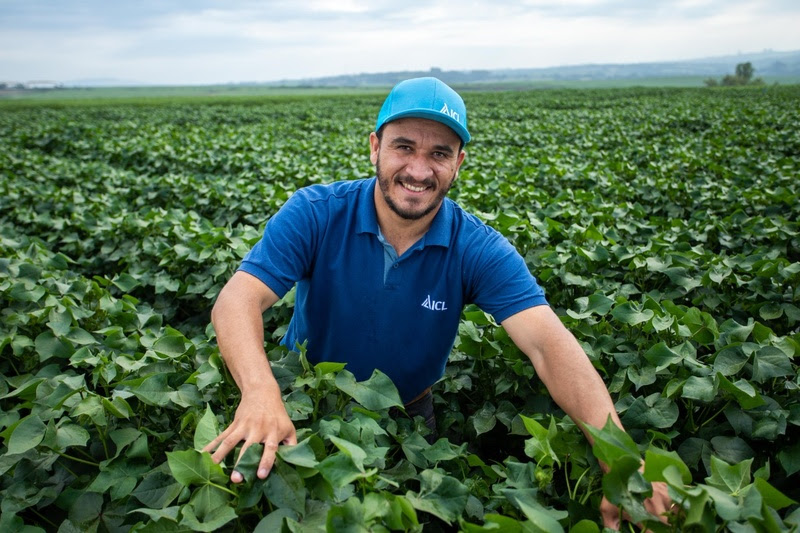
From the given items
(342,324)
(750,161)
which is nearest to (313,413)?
(342,324)

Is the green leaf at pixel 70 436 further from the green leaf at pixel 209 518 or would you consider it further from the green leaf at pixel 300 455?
the green leaf at pixel 300 455

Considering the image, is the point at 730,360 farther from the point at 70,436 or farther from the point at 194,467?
the point at 70,436

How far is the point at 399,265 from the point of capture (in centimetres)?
214

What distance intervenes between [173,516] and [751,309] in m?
2.74

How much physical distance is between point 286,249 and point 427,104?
74 cm

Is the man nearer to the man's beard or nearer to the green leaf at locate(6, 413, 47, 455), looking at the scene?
the man's beard

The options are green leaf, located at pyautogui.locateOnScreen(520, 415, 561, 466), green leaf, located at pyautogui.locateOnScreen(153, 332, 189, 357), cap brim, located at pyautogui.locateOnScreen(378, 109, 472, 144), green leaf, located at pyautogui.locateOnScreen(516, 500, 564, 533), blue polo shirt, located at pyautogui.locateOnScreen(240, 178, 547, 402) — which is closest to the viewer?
green leaf, located at pyautogui.locateOnScreen(516, 500, 564, 533)

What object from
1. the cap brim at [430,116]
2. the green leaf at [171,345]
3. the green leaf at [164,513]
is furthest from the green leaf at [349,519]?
the cap brim at [430,116]

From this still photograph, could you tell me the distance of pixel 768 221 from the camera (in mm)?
3893

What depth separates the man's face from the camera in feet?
6.75

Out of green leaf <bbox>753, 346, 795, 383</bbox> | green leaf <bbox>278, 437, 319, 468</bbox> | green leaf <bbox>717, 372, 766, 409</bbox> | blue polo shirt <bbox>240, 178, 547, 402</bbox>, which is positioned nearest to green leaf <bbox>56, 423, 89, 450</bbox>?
green leaf <bbox>278, 437, 319, 468</bbox>

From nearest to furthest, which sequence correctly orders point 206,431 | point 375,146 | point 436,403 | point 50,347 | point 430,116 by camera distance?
point 206,431 → point 430,116 → point 50,347 → point 375,146 → point 436,403

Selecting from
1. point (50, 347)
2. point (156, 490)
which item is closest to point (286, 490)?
point (156, 490)

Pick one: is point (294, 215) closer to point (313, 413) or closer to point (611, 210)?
point (313, 413)
